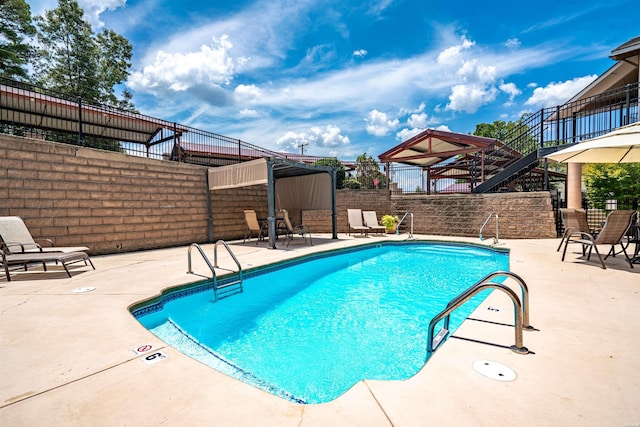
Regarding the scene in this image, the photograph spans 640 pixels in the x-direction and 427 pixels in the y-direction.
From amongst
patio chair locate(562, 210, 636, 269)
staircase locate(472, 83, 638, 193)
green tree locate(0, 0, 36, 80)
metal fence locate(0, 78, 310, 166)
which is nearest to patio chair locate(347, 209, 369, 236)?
staircase locate(472, 83, 638, 193)

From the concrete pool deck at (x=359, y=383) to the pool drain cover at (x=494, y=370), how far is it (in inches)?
1.4

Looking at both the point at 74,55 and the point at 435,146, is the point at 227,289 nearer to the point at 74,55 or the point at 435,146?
the point at 435,146

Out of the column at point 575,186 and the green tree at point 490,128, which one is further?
the green tree at point 490,128

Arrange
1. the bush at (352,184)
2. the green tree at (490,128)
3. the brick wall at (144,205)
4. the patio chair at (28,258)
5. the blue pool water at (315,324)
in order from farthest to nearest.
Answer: the green tree at (490,128)
the bush at (352,184)
the brick wall at (144,205)
the patio chair at (28,258)
the blue pool water at (315,324)

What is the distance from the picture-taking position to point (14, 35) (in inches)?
568

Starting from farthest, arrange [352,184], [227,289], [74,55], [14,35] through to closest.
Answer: [352,184] → [74,55] → [14,35] → [227,289]

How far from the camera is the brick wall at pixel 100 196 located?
5738 mm

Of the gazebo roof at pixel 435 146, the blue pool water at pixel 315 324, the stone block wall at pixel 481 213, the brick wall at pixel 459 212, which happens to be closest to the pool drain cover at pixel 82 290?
the blue pool water at pixel 315 324

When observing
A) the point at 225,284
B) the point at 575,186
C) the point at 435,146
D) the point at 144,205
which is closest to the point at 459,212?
the point at 435,146

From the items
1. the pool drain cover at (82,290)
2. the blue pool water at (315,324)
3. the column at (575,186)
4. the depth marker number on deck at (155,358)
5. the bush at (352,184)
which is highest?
the bush at (352,184)

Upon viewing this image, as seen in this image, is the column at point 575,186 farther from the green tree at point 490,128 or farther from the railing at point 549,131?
the green tree at point 490,128

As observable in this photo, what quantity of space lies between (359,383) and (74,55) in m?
23.6

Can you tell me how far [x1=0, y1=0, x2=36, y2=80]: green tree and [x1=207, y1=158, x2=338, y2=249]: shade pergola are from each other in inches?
580

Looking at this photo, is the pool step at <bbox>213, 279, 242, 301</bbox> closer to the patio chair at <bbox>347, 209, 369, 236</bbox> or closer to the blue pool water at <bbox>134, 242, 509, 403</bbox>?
the blue pool water at <bbox>134, 242, 509, 403</bbox>
